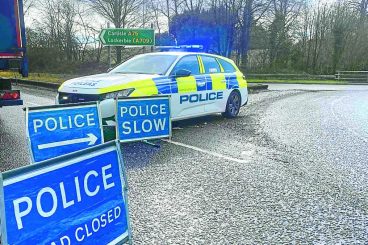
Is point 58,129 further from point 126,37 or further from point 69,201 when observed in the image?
point 126,37

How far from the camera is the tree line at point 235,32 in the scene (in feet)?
107

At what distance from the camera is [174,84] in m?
7.05

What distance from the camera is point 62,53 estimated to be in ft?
110

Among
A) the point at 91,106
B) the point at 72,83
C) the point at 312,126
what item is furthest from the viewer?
the point at 312,126

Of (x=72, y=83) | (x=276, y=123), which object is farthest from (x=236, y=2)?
(x=72, y=83)

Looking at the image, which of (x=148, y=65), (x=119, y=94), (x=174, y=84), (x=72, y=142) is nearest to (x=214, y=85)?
(x=174, y=84)

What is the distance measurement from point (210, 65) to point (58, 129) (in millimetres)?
4751

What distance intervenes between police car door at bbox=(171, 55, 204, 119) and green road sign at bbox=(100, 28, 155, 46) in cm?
739

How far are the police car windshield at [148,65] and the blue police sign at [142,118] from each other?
1295mm

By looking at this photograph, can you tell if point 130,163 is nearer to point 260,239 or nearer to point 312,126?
point 260,239

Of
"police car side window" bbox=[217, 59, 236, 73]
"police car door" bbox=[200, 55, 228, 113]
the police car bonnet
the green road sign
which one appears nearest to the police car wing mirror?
the police car bonnet

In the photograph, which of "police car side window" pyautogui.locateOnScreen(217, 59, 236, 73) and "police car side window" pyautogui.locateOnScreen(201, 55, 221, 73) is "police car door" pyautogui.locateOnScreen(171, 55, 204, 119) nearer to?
"police car side window" pyautogui.locateOnScreen(201, 55, 221, 73)

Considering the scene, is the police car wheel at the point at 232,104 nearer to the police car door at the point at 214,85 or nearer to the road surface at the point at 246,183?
the police car door at the point at 214,85

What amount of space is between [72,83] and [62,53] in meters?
28.9
